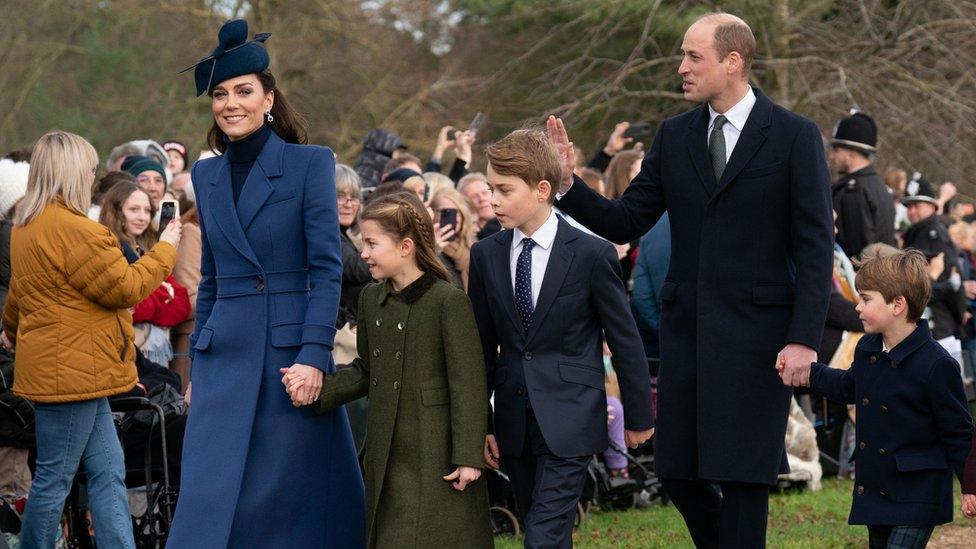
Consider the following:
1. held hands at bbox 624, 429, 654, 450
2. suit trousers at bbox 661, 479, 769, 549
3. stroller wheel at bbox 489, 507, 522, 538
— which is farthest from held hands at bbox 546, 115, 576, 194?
stroller wheel at bbox 489, 507, 522, 538

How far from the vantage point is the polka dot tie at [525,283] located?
5.19 m

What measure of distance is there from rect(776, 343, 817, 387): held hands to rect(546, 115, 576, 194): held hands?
3.55 feet

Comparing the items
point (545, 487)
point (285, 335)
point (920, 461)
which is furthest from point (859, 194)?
point (285, 335)

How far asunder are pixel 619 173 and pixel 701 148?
3.85 metres

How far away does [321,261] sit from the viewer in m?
4.96

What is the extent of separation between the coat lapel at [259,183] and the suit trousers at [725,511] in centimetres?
183

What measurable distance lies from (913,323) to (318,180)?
97.8 inches

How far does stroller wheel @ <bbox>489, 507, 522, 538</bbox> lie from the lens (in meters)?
7.47

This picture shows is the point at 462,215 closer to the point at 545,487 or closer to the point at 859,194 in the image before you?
the point at 545,487

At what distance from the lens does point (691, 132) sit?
16.9 ft

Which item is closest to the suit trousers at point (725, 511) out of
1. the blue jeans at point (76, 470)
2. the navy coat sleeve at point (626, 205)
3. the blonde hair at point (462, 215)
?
the navy coat sleeve at point (626, 205)

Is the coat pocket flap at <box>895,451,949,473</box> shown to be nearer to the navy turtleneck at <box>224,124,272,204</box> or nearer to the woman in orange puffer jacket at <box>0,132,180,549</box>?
the navy turtleneck at <box>224,124,272,204</box>

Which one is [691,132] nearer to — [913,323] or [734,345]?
[734,345]

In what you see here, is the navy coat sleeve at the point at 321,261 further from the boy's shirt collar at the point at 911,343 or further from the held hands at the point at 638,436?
the boy's shirt collar at the point at 911,343
